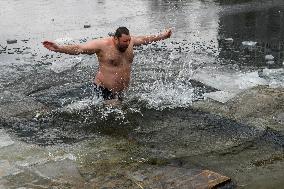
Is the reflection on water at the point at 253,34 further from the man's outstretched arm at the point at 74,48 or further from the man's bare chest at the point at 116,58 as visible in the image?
the man's outstretched arm at the point at 74,48

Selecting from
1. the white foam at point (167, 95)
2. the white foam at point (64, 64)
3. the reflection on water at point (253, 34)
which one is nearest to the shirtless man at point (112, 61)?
the white foam at point (167, 95)

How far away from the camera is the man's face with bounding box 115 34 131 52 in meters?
6.64

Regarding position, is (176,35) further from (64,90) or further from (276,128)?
(276,128)

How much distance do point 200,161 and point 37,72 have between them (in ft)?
14.5

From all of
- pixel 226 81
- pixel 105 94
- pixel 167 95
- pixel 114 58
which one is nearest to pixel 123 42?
pixel 114 58

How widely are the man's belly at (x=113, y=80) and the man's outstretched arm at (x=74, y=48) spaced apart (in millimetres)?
406

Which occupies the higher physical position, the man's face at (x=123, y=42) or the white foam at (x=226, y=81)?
the man's face at (x=123, y=42)

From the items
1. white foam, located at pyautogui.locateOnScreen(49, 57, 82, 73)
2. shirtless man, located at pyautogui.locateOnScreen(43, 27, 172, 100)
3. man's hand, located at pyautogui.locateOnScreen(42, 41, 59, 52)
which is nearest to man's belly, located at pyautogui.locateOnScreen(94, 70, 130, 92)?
shirtless man, located at pyautogui.locateOnScreen(43, 27, 172, 100)

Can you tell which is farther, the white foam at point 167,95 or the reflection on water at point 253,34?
the reflection on water at point 253,34

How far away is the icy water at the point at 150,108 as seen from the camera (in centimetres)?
512

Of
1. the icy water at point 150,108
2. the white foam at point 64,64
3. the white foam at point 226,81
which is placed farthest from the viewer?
the white foam at point 64,64

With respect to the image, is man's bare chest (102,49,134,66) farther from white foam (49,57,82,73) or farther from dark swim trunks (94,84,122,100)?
white foam (49,57,82,73)

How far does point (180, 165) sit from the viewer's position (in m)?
5.17

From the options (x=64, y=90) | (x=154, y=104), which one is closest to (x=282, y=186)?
(x=154, y=104)
